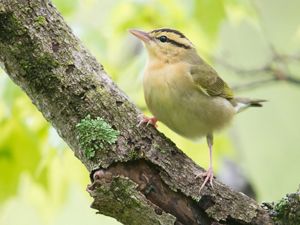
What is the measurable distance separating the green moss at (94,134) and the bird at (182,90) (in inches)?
26.2

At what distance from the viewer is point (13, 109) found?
3.93m

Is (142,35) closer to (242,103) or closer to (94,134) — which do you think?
(242,103)

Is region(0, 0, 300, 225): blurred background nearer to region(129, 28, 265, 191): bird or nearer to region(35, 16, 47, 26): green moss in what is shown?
region(129, 28, 265, 191): bird

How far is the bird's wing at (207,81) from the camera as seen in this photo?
12.1 ft

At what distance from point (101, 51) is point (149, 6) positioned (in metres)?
0.77

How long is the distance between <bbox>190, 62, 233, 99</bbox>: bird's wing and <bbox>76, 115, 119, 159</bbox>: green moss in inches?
44.8

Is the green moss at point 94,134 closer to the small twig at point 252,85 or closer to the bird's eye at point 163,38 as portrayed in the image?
the bird's eye at point 163,38

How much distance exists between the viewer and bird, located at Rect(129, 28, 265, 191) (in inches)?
138

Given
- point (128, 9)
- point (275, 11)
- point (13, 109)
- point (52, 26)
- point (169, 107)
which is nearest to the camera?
point (52, 26)

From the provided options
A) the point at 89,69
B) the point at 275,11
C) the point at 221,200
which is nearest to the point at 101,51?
the point at 89,69

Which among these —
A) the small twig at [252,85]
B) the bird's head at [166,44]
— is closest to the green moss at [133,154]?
the bird's head at [166,44]

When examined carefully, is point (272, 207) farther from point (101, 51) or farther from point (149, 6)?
point (149, 6)

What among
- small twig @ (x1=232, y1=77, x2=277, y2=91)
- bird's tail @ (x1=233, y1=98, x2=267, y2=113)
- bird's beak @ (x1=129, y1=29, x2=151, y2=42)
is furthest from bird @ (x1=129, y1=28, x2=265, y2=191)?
small twig @ (x1=232, y1=77, x2=277, y2=91)

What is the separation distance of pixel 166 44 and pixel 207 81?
354 mm
